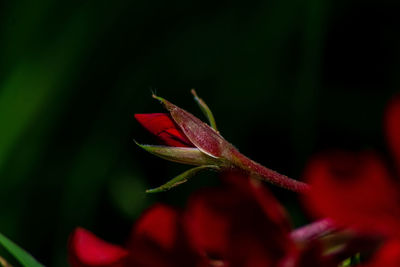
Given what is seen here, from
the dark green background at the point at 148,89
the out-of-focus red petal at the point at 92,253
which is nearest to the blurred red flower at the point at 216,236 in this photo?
the out-of-focus red petal at the point at 92,253

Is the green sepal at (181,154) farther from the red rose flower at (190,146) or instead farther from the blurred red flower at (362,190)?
the blurred red flower at (362,190)

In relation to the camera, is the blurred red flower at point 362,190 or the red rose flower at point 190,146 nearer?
the blurred red flower at point 362,190

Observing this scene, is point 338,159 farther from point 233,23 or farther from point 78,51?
point 233,23

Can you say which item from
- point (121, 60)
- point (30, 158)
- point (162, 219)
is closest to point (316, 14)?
point (121, 60)

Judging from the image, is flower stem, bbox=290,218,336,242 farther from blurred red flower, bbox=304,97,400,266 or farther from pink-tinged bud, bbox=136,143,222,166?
pink-tinged bud, bbox=136,143,222,166

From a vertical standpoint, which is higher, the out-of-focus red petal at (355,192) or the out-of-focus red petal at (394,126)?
the out-of-focus red petal at (394,126)

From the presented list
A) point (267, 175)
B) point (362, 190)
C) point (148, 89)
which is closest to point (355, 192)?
point (362, 190)

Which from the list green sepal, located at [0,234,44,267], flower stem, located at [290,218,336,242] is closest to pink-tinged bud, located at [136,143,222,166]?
green sepal, located at [0,234,44,267]
